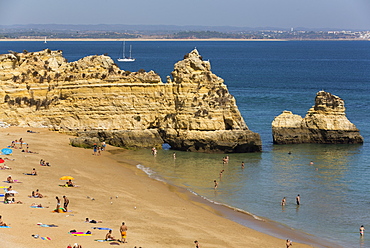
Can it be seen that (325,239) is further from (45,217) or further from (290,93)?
(290,93)

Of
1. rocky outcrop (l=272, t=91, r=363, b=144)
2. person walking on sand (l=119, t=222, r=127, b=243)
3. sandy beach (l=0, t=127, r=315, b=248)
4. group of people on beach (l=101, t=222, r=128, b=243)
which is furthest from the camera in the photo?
rocky outcrop (l=272, t=91, r=363, b=144)

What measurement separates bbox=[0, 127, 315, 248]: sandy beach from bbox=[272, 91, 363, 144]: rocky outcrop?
15.9 metres

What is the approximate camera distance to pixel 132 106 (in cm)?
4841

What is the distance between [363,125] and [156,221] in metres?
36.4

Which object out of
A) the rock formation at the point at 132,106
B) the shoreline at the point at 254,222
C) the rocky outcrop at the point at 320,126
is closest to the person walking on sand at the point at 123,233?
the shoreline at the point at 254,222

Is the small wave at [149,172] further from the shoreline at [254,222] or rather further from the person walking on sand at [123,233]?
the person walking on sand at [123,233]

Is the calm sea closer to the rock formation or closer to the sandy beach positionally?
the rock formation

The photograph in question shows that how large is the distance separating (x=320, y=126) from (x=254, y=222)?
73.4 ft

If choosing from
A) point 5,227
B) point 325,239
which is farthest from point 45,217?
point 325,239

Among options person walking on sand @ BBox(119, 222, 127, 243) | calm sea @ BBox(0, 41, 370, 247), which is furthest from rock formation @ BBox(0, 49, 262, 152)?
person walking on sand @ BBox(119, 222, 127, 243)

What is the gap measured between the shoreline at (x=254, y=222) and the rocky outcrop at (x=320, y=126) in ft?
56.4

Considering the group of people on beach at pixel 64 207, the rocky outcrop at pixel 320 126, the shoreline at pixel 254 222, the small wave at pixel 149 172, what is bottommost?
the small wave at pixel 149 172

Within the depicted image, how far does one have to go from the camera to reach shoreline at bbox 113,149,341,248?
28475 mm

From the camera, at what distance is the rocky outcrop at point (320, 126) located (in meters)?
50.9
